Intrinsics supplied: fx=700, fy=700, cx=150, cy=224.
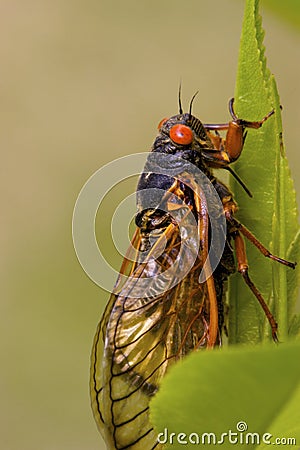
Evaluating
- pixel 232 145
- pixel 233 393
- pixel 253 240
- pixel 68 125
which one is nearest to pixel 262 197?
pixel 253 240

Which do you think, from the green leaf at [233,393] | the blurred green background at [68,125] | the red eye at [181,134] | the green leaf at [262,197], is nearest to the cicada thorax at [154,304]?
the red eye at [181,134]

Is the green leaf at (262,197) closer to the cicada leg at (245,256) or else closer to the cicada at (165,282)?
the cicada leg at (245,256)

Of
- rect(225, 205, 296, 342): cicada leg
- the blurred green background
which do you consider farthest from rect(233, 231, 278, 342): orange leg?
the blurred green background

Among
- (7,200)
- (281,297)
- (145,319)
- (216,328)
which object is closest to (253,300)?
(281,297)

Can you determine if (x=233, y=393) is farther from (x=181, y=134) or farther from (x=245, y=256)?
(x=181, y=134)

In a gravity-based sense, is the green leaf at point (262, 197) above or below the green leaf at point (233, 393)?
above

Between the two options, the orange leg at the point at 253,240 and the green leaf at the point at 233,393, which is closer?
the green leaf at the point at 233,393
